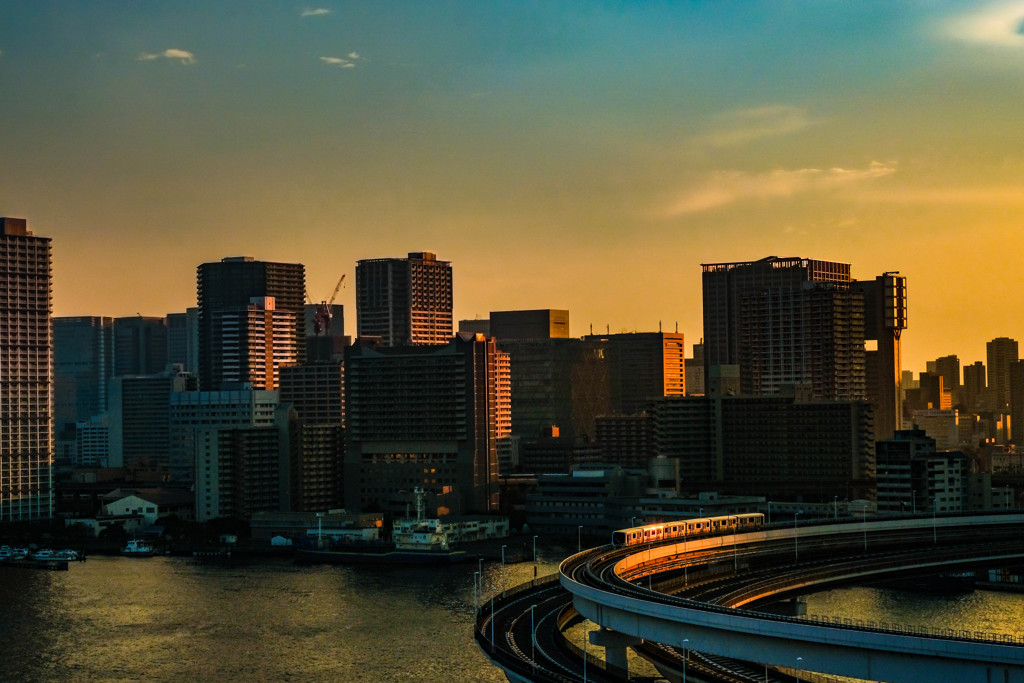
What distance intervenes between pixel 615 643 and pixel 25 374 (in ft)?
242

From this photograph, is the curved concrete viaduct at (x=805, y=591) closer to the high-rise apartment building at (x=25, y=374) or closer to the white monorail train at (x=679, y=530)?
the white monorail train at (x=679, y=530)

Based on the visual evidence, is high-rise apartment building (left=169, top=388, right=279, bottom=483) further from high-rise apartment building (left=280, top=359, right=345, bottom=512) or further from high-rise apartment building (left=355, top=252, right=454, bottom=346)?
high-rise apartment building (left=355, top=252, right=454, bottom=346)

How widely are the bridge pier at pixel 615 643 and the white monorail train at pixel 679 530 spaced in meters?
16.5

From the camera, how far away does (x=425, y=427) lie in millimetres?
98000

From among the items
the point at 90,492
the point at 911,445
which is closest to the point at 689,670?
the point at 911,445

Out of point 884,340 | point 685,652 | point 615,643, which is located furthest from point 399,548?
point 884,340

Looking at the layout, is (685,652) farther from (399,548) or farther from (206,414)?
(206,414)

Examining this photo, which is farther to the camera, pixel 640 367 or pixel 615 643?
pixel 640 367

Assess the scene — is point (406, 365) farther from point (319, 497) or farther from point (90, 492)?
point (90, 492)

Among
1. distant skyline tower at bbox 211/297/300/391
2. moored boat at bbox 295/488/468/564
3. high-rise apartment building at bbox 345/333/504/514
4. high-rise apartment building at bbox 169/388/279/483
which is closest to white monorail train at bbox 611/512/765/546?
moored boat at bbox 295/488/468/564

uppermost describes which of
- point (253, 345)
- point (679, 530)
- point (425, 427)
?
point (253, 345)

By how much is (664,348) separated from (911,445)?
73.1 m

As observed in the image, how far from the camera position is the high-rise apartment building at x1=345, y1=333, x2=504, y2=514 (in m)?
96.0

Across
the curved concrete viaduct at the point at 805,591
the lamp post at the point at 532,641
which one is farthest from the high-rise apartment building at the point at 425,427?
the lamp post at the point at 532,641
